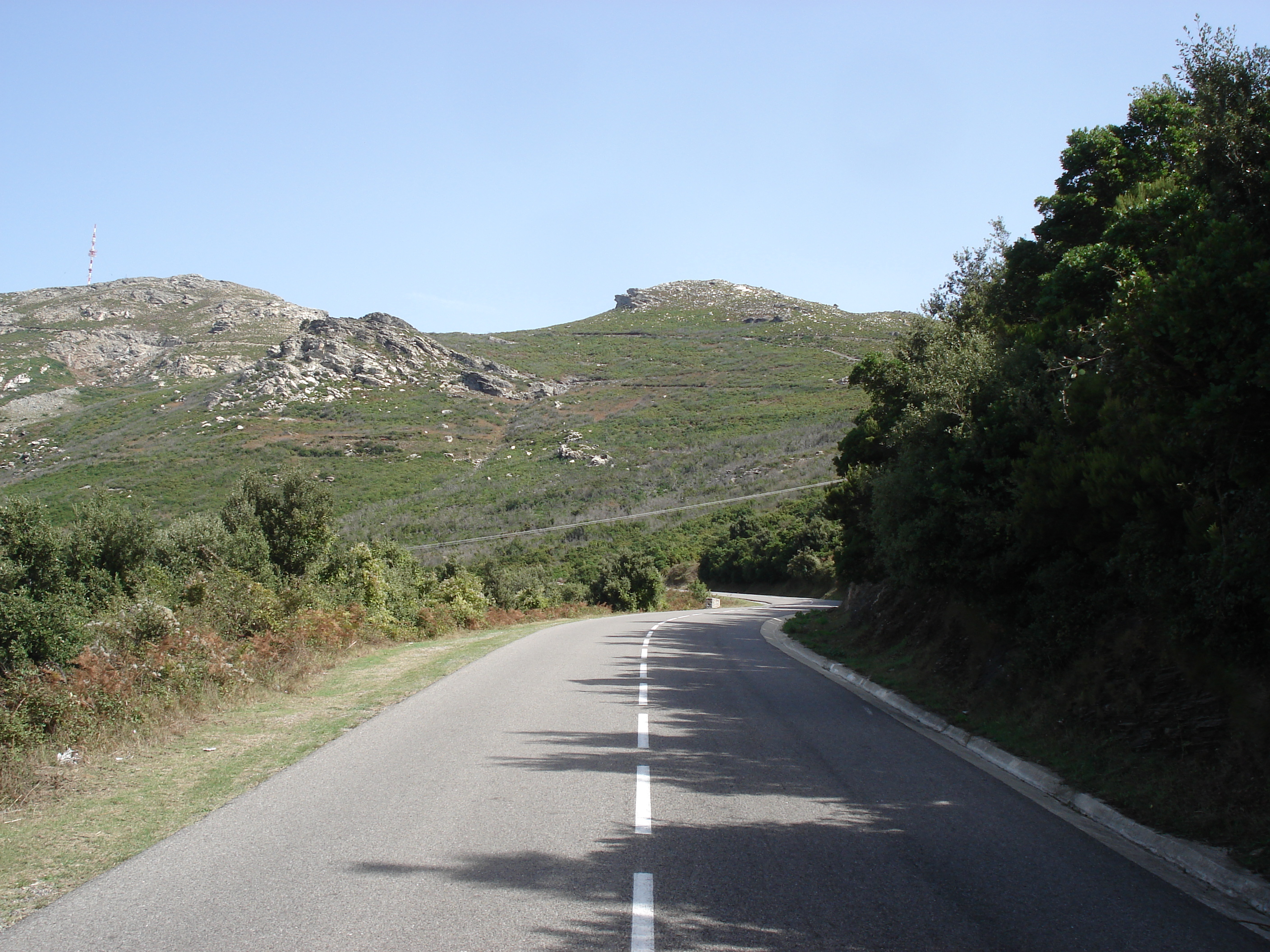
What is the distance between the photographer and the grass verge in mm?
5082

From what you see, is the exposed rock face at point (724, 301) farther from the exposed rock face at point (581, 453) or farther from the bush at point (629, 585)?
the bush at point (629, 585)

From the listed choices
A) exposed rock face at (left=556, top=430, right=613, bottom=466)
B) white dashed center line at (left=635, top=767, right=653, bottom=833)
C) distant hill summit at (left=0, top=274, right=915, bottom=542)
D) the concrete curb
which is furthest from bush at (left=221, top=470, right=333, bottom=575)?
exposed rock face at (left=556, top=430, right=613, bottom=466)

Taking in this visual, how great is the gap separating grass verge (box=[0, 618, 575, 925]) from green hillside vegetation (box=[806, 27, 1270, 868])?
7313 mm

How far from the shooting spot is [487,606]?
3161 centimetres

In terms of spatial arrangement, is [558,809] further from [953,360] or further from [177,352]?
[177,352]

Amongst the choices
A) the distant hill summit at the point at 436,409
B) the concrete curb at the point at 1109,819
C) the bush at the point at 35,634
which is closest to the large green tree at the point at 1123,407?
the concrete curb at the point at 1109,819

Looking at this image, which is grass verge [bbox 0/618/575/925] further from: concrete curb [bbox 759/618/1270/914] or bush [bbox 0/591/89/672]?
concrete curb [bbox 759/618/1270/914]

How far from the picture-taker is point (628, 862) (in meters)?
5.02

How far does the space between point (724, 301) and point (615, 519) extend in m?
86.5

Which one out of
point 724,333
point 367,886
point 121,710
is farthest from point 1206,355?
point 724,333

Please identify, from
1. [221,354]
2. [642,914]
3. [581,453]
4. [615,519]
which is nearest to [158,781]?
[642,914]

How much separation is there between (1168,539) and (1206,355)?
246 cm

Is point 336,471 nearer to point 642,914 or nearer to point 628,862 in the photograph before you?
point 628,862

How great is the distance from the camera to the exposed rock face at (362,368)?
7750 centimetres
